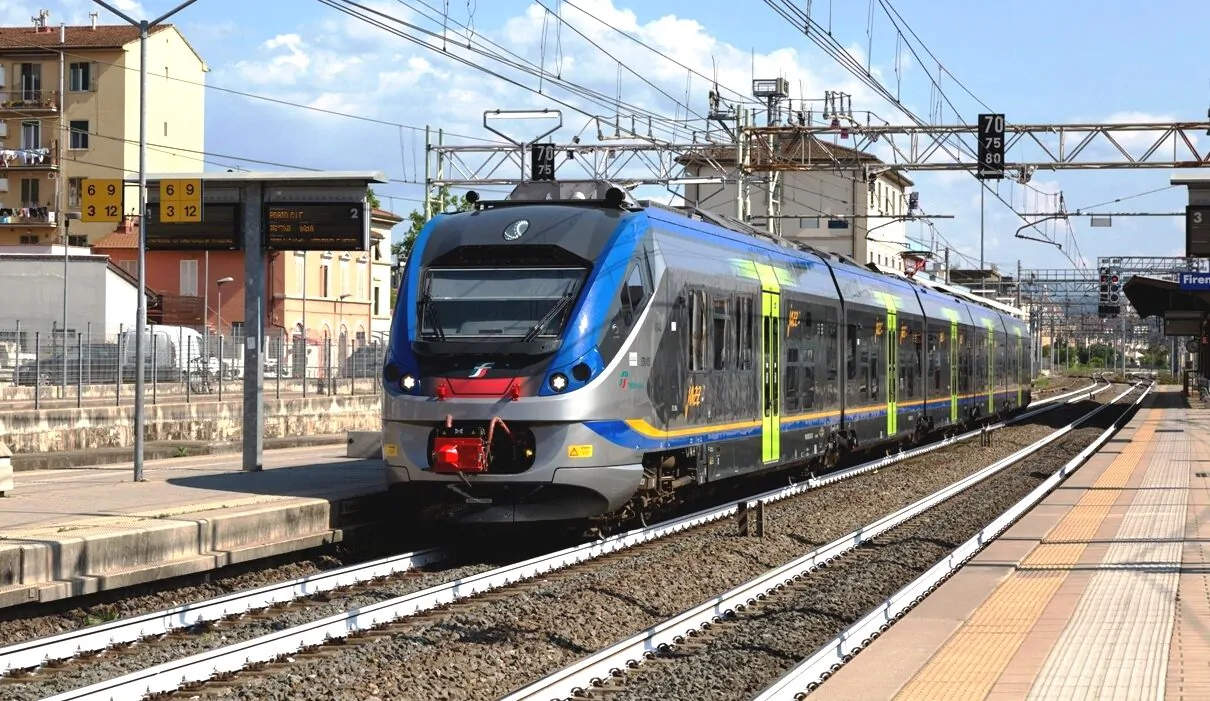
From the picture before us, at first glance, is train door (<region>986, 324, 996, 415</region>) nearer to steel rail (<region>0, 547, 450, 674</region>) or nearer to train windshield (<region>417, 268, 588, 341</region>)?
train windshield (<region>417, 268, 588, 341</region>)

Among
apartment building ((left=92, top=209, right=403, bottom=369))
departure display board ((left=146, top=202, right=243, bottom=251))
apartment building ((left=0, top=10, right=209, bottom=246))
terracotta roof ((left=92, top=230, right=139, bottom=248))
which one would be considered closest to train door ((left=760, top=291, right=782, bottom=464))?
departure display board ((left=146, top=202, right=243, bottom=251))

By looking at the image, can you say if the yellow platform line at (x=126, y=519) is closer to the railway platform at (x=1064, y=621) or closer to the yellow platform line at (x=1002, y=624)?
the railway platform at (x=1064, y=621)

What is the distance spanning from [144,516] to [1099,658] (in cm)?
→ 828

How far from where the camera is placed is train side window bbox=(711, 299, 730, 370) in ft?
56.1

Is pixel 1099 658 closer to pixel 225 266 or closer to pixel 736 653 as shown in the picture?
pixel 736 653

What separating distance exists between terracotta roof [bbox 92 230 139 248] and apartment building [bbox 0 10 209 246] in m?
2.56

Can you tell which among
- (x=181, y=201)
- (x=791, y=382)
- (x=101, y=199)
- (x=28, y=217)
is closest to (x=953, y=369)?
(x=791, y=382)

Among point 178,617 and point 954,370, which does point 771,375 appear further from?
point 954,370

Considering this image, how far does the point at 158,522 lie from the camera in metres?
12.9

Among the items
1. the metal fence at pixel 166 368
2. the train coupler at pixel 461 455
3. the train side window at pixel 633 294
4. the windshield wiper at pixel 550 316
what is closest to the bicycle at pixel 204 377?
the metal fence at pixel 166 368

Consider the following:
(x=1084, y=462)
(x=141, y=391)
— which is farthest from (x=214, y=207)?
(x=1084, y=462)

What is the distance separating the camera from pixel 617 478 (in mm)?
14352

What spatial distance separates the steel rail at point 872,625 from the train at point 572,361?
300 cm

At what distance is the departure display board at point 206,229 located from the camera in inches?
752
